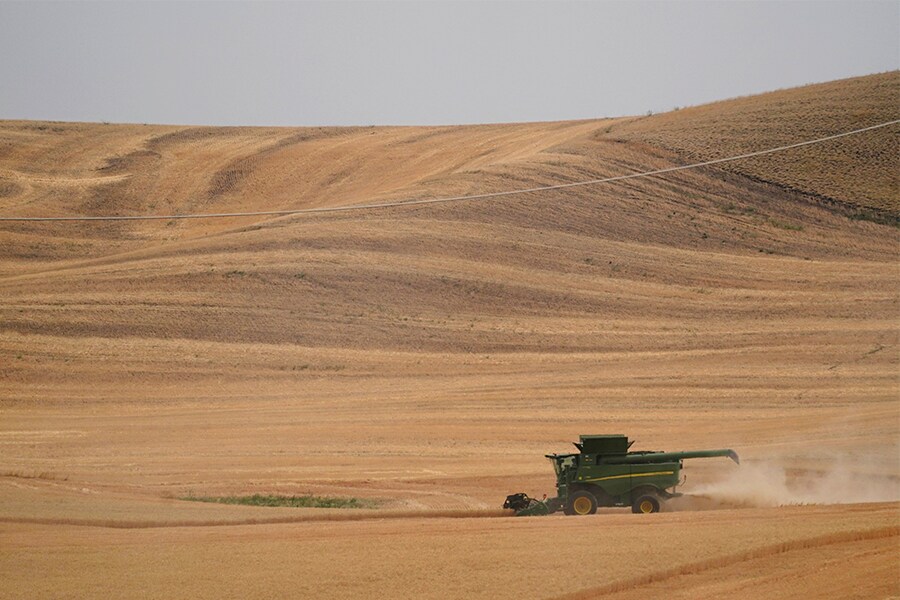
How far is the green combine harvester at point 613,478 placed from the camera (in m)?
21.9

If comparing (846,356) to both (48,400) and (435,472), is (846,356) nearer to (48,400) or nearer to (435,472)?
(435,472)

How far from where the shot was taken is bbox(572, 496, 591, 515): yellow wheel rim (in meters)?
21.9

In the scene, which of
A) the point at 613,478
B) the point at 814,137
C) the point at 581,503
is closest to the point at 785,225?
the point at 814,137

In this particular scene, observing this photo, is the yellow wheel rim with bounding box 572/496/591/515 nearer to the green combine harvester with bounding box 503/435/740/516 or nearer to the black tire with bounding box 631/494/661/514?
the green combine harvester with bounding box 503/435/740/516

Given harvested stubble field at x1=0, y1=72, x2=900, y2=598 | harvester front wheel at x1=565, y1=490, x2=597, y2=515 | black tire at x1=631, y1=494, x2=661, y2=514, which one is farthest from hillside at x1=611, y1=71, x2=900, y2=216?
harvester front wheel at x1=565, y1=490, x2=597, y2=515

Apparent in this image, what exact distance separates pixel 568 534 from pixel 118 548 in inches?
266

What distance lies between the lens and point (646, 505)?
21844 millimetres

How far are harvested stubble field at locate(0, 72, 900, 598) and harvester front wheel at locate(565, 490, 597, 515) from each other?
1424 mm

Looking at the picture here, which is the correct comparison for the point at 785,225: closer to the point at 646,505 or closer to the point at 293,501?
the point at 646,505

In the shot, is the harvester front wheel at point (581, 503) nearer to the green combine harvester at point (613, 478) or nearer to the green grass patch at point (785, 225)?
the green combine harvester at point (613, 478)

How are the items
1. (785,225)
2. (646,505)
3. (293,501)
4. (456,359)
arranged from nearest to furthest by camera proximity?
1. (646,505)
2. (293,501)
3. (456,359)
4. (785,225)

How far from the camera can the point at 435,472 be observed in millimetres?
28719

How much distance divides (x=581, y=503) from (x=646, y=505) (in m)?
1.16

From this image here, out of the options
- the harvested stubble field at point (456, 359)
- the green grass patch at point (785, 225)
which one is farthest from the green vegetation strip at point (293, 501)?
the green grass patch at point (785, 225)
